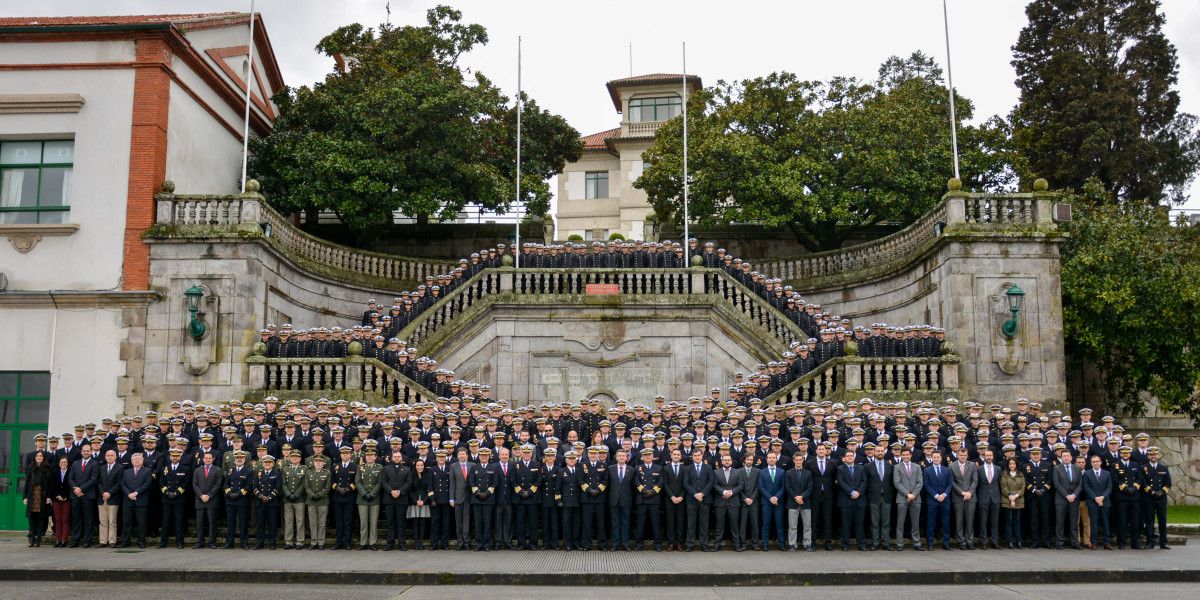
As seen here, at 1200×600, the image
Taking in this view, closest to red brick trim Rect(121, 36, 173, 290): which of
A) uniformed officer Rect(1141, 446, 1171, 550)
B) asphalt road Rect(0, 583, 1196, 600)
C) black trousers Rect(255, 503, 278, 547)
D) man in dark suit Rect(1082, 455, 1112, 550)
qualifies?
black trousers Rect(255, 503, 278, 547)

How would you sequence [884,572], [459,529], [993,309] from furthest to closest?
[993,309], [459,529], [884,572]

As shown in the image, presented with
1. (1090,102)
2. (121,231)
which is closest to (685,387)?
(121,231)

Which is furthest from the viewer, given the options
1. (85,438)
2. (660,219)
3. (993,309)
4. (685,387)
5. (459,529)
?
(660,219)

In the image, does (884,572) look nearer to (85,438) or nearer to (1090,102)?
(85,438)

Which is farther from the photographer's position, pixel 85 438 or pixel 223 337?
pixel 223 337

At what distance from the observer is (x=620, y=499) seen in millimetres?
14477

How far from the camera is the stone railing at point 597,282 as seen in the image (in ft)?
75.7

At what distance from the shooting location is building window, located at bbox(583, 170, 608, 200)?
2154 inches

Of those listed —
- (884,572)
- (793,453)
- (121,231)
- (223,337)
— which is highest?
(121,231)

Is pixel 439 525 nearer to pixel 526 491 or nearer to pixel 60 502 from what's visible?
pixel 526 491

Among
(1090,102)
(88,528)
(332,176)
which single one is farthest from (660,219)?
(88,528)

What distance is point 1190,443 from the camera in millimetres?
24406

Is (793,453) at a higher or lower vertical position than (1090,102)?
lower

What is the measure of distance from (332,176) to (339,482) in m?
→ 14.2
